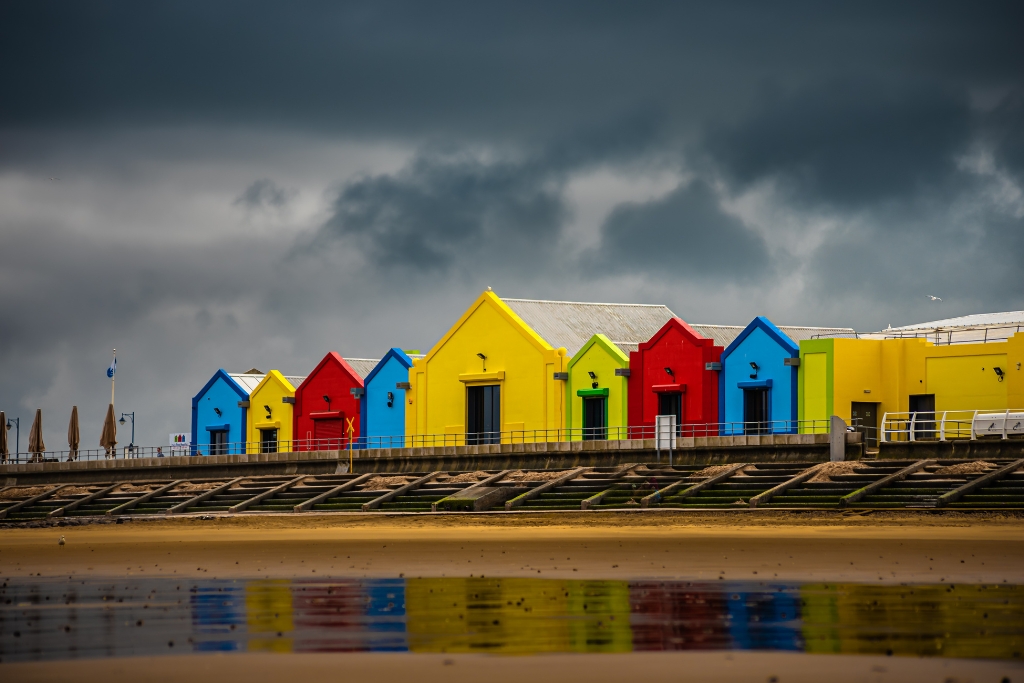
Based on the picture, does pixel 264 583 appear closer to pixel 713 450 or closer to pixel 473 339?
pixel 713 450

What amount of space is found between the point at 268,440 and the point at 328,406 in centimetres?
523

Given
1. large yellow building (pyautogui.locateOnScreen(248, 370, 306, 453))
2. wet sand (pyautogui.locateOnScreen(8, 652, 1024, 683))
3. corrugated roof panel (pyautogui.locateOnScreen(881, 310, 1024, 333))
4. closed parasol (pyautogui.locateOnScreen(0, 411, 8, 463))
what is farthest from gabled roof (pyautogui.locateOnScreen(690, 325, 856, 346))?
wet sand (pyautogui.locateOnScreen(8, 652, 1024, 683))

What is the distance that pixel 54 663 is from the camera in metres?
11.6

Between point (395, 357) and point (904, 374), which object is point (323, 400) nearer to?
point (395, 357)

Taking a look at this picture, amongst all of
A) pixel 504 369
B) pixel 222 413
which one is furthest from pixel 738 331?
pixel 222 413

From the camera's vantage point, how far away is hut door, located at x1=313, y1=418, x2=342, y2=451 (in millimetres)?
68875

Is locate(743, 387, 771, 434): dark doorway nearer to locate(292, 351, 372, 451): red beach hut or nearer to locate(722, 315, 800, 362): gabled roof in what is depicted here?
locate(722, 315, 800, 362): gabled roof

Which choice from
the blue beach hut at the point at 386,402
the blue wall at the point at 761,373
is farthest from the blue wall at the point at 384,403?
the blue wall at the point at 761,373

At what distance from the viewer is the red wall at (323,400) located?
69125 mm

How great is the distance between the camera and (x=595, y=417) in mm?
59219

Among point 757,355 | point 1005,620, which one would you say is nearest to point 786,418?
point 757,355

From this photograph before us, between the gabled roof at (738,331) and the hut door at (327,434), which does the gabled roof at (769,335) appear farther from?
the hut door at (327,434)

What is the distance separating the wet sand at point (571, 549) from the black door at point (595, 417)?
1796 centimetres

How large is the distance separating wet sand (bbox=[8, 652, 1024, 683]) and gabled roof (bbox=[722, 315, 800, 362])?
43.0 meters
